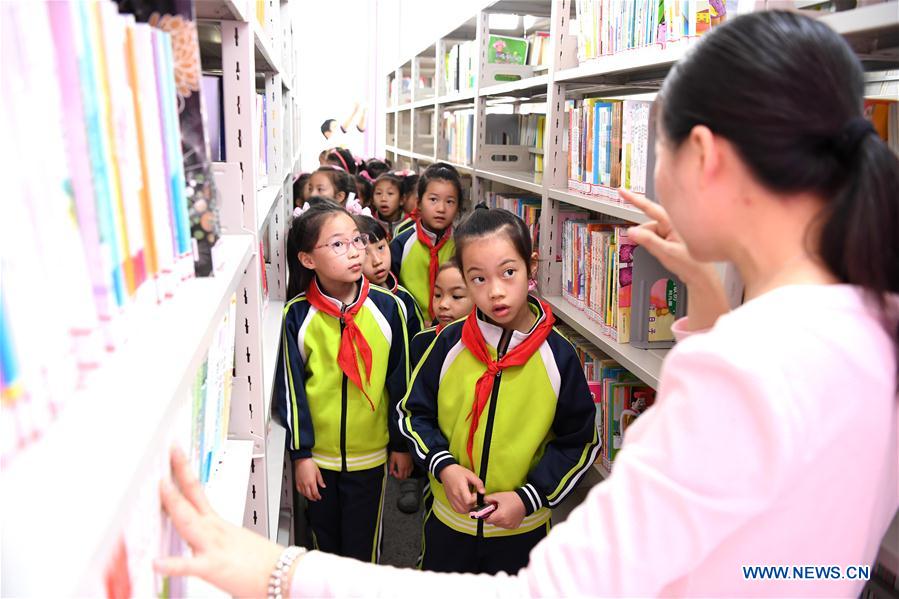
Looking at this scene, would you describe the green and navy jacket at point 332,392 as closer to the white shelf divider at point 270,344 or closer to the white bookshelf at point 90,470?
the white shelf divider at point 270,344

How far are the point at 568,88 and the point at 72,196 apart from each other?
235 centimetres

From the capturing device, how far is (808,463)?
0.62 m

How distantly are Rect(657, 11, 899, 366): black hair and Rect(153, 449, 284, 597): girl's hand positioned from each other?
2.12ft

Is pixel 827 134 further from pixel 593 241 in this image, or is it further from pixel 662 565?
pixel 593 241

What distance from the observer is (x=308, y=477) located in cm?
197

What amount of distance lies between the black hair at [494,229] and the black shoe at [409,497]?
1.39 metres

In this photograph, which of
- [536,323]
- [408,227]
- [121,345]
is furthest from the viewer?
[408,227]

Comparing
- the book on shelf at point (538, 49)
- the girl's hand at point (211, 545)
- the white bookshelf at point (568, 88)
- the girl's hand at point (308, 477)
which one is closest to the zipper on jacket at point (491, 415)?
the white bookshelf at point (568, 88)

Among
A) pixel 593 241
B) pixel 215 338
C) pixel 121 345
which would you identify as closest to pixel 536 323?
pixel 593 241

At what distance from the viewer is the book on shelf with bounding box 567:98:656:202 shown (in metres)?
1.88

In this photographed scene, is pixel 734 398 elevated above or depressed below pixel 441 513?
above

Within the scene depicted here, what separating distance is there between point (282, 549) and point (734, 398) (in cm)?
49

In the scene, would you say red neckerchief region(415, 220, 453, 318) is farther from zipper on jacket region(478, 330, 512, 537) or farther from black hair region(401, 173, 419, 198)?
zipper on jacket region(478, 330, 512, 537)

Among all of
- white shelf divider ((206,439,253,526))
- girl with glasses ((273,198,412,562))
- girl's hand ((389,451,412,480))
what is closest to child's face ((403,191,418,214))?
girl with glasses ((273,198,412,562))
